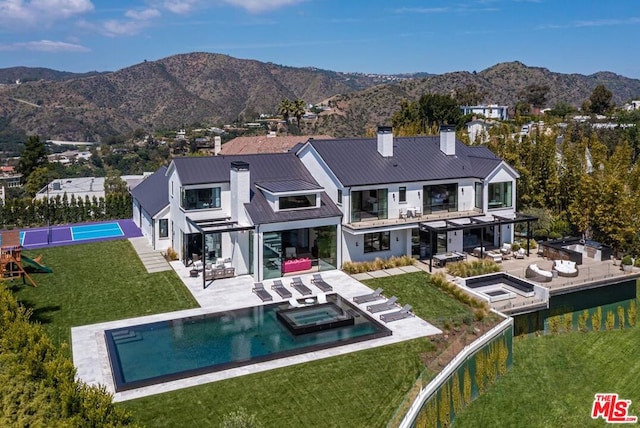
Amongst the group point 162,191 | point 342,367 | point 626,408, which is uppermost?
point 162,191

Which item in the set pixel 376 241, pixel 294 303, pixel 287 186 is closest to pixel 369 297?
pixel 294 303

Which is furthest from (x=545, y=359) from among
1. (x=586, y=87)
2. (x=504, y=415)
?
(x=586, y=87)

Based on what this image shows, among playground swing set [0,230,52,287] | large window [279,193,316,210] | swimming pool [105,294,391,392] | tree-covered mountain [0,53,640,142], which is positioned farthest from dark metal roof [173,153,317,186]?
tree-covered mountain [0,53,640,142]

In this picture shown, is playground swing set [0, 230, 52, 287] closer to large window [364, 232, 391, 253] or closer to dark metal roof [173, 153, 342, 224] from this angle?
dark metal roof [173, 153, 342, 224]

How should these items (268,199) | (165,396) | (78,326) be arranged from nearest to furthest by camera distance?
(165,396), (78,326), (268,199)

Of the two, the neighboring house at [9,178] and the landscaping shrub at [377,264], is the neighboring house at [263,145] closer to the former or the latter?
the landscaping shrub at [377,264]

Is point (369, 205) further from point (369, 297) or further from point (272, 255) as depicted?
point (369, 297)

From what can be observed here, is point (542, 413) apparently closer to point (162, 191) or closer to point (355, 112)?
point (162, 191)
